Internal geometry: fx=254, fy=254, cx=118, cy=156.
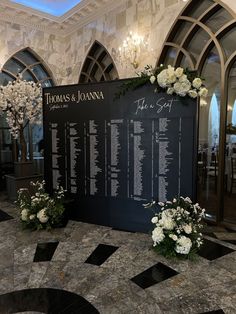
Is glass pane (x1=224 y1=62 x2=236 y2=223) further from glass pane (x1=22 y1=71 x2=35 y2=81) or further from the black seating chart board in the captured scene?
glass pane (x1=22 y1=71 x2=35 y2=81)

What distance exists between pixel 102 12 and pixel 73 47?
1310mm

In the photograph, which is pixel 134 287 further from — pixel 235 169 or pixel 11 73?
pixel 11 73

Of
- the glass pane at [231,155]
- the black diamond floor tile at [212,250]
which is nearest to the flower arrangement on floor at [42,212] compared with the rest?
the black diamond floor tile at [212,250]

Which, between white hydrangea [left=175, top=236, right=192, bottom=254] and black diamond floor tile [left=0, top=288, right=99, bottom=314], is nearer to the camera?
black diamond floor tile [left=0, top=288, right=99, bottom=314]

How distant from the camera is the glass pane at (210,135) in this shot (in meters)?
3.77

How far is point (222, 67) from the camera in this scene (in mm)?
3561

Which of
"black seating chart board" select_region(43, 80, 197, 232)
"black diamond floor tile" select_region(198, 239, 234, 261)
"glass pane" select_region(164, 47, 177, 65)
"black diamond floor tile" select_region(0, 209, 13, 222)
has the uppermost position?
"glass pane" select_region(164, 47, 177, 65)

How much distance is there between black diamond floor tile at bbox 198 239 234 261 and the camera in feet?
8.63

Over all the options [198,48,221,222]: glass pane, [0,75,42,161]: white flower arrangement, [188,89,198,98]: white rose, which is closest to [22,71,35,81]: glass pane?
[0,75,42,161]: white flower arrangement

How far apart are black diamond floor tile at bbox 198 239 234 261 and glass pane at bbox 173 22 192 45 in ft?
10.3

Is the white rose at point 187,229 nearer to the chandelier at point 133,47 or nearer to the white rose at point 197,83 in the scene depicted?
the white rose at point 197,83

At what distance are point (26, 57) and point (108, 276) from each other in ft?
18.7

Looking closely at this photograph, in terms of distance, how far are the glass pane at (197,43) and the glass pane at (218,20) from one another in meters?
0.13

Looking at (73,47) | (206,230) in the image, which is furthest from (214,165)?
(73,47)
